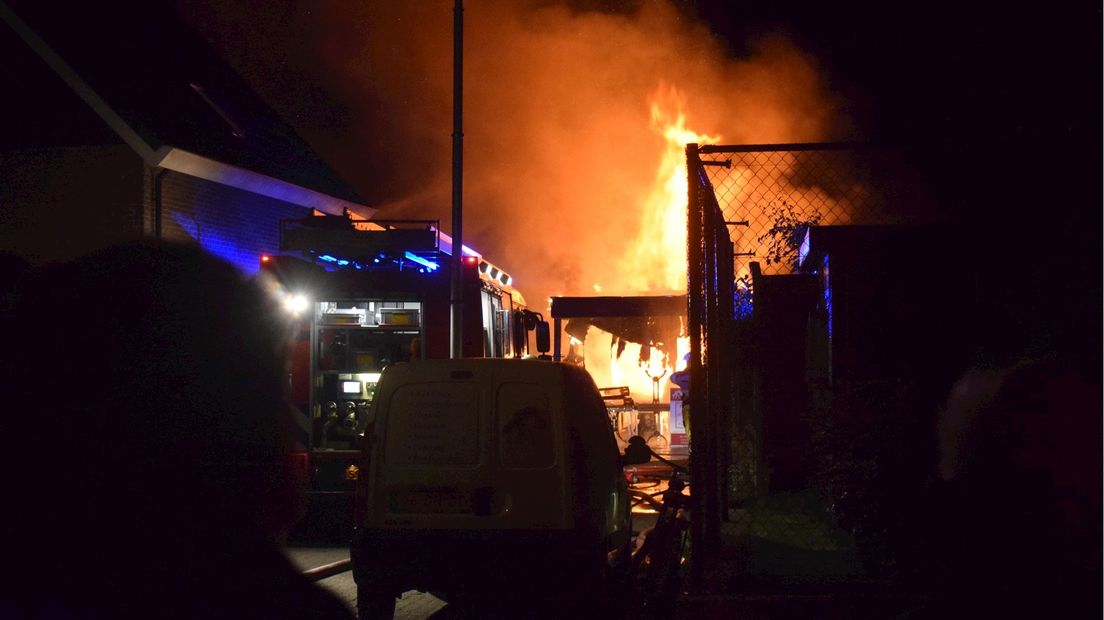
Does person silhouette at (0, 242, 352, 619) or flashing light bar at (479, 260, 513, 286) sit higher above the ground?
flashing light bar at (479, 260, 513, 286)

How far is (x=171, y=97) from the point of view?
19828 mm

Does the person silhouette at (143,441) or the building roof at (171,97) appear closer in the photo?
the person silhouette at (143,441)

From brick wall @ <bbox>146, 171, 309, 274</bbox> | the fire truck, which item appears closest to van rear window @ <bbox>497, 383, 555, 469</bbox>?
the fire truck

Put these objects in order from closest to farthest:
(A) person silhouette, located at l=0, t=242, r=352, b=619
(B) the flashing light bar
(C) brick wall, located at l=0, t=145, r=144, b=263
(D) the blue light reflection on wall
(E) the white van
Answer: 1. (A) person silhouette, located at l=0, t=242, r=352, b=619
2. (E) the white van
3. (B) the flashing light bar
4. (C) brick wall, located at l=0, t=145, r=144, b=263
5. (D) the blue light reflection on wall

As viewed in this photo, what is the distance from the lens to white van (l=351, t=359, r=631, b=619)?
21.1 feet

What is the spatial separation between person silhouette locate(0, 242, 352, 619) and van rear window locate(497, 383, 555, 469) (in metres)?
5.30

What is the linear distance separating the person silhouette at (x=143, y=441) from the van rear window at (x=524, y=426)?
17.4 ft

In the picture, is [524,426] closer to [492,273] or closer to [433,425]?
[433,425]

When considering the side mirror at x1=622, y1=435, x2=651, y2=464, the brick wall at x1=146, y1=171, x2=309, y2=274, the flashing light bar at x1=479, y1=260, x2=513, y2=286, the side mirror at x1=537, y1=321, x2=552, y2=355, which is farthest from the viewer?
the brick wall at x1=146, y1=171, x2=309, y2=274

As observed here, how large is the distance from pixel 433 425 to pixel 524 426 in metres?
0.70

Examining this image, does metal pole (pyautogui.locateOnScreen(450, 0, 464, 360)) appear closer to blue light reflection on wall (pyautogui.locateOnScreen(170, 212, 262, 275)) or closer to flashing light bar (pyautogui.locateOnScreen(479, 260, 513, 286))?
flashing light bar (pyautogui.locateOnScreen(479, 260, 513, 286))

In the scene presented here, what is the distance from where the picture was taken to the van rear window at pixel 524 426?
6680 mm

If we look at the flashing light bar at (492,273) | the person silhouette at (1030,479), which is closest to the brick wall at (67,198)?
the flashing light bar at (492,273)

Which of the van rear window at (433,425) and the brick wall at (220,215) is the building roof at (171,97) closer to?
the brick wall at (220,215)
